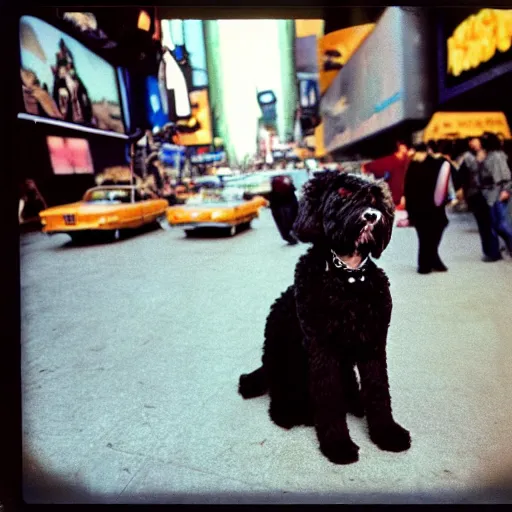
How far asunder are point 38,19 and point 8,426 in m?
1.97

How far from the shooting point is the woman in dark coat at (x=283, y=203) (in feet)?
7.38

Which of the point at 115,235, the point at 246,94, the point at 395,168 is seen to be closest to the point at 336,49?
the point at 246,94

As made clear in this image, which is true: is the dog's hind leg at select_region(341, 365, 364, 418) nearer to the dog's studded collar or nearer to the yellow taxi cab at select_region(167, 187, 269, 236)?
the dog's studded collar

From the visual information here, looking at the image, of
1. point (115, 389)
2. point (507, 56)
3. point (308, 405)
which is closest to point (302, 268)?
point (308, 405)

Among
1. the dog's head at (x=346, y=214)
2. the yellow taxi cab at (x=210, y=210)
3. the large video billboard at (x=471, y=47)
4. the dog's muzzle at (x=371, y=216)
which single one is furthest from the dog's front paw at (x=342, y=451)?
the large video billboard at (x=471, y=47)

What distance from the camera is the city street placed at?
1.87m

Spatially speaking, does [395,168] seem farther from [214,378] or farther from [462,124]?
[214,378]

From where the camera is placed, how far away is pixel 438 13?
6.59 ft

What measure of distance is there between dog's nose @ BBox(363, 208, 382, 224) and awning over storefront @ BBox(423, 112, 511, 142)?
3.58ft

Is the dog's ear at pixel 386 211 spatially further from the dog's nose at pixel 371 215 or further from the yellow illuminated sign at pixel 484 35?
the yellow illuminated sign at pixel 484 35

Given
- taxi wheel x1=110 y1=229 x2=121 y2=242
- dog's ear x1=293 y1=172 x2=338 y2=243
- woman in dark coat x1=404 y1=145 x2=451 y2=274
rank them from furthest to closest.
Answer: taxi wheel x1=110 y1=229 x2=121 y2=242 < woman in dark coat x1=404 y1=145 x2=451 y2=274 < dog's ear x1=293 y1=172 x2=338 y2=243

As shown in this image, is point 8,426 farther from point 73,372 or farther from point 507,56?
point 507,56

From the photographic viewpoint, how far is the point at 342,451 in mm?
1845

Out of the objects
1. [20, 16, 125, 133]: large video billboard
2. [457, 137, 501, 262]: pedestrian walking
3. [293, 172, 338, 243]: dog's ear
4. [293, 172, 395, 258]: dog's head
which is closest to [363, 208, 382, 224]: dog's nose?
[293, 172, 395, 258]: dog's head
